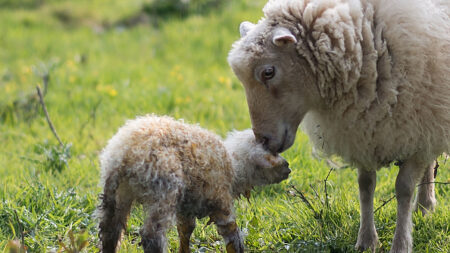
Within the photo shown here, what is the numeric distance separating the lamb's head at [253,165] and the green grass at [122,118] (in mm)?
410

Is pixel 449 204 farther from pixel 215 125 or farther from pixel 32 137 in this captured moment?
pixel 32 137

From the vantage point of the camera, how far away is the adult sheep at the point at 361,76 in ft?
11.9

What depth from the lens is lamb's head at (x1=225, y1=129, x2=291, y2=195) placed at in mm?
A: 3725

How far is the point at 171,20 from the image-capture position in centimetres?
1055

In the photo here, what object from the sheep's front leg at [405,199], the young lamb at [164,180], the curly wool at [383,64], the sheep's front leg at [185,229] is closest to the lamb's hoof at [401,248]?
the sheep's front leg at [405,199]

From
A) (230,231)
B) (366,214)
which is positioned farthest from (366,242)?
(230,231)

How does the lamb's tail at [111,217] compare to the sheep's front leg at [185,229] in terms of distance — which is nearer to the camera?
the lamb's tail at [111,217]

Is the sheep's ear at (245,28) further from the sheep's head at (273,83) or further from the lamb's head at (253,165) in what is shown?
the lamb's head at (253,165)

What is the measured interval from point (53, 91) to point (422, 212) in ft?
15.7

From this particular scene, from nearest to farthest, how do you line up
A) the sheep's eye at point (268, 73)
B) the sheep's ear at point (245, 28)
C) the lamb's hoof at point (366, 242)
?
the sheep's eye at point (268, 73) < the lamb's hoof at point (366, 242) < the sheep's ear at point (245, 28)

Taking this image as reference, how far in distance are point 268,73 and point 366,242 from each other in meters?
1.24

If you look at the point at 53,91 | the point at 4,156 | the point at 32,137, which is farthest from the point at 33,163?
the point at 53,91

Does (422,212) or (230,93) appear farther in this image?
(230,93)

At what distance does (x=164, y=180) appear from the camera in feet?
10.4
